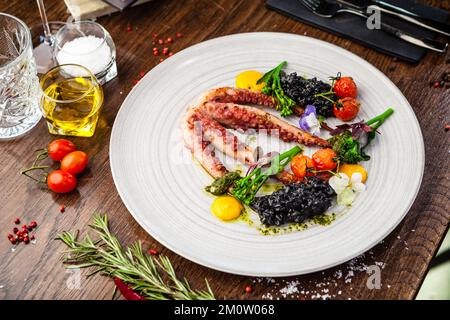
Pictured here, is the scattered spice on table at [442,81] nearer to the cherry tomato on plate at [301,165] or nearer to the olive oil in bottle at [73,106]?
the cherry tomato on plate at [301,165]

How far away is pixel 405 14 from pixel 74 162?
192 cm

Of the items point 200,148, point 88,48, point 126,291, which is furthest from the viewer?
point 88,48

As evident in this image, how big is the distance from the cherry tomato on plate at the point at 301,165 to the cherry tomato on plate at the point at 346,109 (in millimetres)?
308

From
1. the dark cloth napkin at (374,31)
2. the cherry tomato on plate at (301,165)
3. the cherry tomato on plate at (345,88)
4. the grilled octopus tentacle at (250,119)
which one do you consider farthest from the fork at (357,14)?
the cherry tomato on plate at (301,165)

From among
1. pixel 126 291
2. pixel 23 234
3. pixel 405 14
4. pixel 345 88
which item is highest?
pixel 405 14

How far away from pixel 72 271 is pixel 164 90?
1.03 meters

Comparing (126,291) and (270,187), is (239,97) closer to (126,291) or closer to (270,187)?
(270,187)

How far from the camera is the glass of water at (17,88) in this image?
2.73 meters

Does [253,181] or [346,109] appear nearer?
[253,181]

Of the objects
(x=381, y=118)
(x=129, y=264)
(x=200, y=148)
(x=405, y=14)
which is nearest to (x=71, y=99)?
(x=200, y=148)

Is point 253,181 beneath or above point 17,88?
above

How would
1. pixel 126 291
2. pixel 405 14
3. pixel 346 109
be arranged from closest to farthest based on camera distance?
pixel 126 291
pixel 346 109
pixel 405 14

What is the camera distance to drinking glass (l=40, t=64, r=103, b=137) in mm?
2703

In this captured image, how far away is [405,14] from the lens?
319cm
